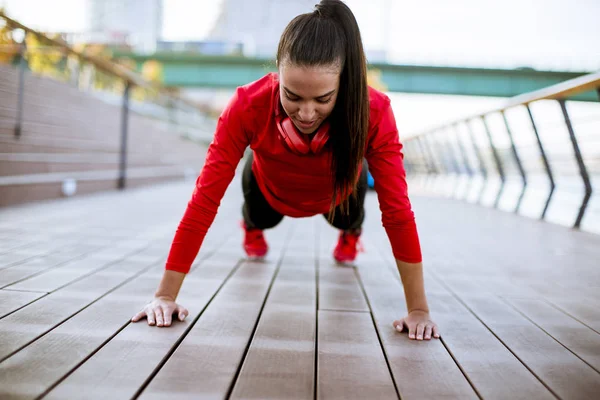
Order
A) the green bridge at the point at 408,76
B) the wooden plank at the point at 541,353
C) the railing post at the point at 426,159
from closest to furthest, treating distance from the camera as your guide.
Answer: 1. the wooden plank at the point at 541,353
2. the railing post at the point at 426,159
3. the green bridge at the point at 408,76

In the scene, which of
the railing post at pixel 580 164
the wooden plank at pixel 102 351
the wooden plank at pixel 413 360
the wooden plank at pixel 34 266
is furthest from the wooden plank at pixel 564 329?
the railing post at pixel 580 164

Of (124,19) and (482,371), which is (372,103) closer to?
(482,371)

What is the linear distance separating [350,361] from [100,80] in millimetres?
7913

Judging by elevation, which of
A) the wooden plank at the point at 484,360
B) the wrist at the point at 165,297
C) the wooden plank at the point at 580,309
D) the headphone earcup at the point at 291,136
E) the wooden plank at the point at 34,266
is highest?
the headphone earcup at the point at 291,136

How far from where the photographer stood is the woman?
1.30 m

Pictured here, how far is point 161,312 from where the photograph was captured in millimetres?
1410

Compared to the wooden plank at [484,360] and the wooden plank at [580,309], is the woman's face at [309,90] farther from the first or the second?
the wooden plank at [580,309]

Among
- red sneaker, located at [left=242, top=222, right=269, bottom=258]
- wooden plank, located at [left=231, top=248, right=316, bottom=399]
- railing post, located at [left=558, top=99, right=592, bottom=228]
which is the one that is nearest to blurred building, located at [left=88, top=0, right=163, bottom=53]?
railing post, located at [left=558, top=99, right=592, bottom=228]

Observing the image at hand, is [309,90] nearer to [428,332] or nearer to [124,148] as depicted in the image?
[428,332]

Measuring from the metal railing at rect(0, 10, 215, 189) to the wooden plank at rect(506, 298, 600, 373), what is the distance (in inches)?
152

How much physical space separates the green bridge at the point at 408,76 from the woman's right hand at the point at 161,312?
65.2 feet

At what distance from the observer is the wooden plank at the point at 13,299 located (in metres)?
1.45

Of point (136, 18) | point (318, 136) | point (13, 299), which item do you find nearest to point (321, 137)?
point (318, 136)

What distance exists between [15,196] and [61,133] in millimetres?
1405
